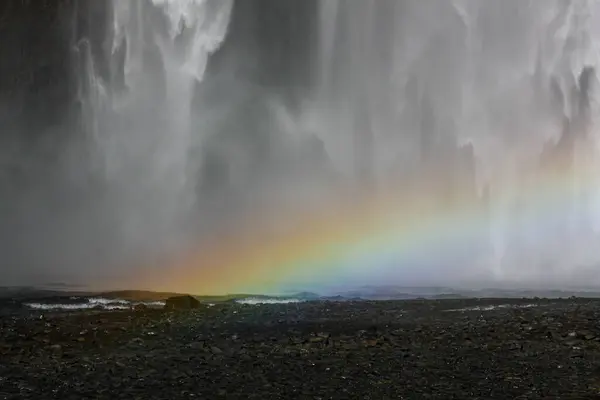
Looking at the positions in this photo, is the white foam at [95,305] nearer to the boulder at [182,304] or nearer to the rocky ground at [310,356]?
the boulder at [182,304]

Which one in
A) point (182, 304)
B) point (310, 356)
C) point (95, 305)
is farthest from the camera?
point (95, 305)

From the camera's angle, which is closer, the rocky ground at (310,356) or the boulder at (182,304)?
the rocky ground at (310,356)

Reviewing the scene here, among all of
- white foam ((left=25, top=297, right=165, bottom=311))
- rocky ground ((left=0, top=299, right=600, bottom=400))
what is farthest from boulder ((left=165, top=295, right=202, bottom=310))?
rocky ground ((left=0, top=299, right=600, bottom=400))

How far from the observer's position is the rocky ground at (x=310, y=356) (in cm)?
1425

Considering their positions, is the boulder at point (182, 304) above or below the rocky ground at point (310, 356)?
above

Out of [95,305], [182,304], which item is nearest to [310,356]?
[182,304]

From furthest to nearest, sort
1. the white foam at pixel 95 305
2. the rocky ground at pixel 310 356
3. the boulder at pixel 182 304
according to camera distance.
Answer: the white foam at pixel 95 305 → the boulder at pixel 182 304 → the rocky ground at pixel 310 356

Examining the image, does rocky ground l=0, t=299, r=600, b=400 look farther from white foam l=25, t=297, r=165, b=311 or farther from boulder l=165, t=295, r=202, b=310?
white foam l=25, t=297, r=165, b=311

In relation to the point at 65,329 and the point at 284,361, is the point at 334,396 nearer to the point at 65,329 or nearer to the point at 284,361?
the point at 284,361

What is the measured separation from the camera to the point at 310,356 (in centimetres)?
1789

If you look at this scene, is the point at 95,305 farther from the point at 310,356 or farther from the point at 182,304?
the point at 310,356

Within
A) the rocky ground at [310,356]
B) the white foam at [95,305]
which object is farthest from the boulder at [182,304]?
the rocky ground at [310,356]

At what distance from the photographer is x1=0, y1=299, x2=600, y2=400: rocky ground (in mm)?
14250

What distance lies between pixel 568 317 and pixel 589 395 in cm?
1092
